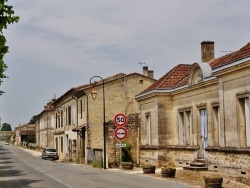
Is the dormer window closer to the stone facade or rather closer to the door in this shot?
the door

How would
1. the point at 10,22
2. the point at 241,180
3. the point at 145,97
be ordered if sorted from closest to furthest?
the point at 10,22 → the point at 241,180 → the point at 145,97

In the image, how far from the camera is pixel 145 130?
1196 inches

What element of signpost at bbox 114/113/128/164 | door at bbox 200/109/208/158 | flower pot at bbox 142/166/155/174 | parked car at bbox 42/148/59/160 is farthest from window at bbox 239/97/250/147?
parked car at bbox 42/148/59/160

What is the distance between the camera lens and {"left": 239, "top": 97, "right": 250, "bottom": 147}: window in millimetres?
17828

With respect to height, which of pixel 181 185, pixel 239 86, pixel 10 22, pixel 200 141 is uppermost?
pixel 10 22

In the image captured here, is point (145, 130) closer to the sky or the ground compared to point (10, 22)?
closer to the ground

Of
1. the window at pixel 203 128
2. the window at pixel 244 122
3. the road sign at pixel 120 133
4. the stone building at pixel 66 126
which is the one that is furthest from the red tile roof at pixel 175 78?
the stone building at pixel 66 126

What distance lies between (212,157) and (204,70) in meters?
4.45

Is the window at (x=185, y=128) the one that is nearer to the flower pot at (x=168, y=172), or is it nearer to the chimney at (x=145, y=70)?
the flower pot at (x=168, y=172)

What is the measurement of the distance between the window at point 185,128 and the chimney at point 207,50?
153 inches

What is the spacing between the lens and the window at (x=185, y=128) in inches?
1002

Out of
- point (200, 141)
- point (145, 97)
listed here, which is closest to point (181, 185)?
point (200, 141)

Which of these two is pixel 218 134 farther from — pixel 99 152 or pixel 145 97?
pixel 99 152

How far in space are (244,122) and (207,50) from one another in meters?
10.6
